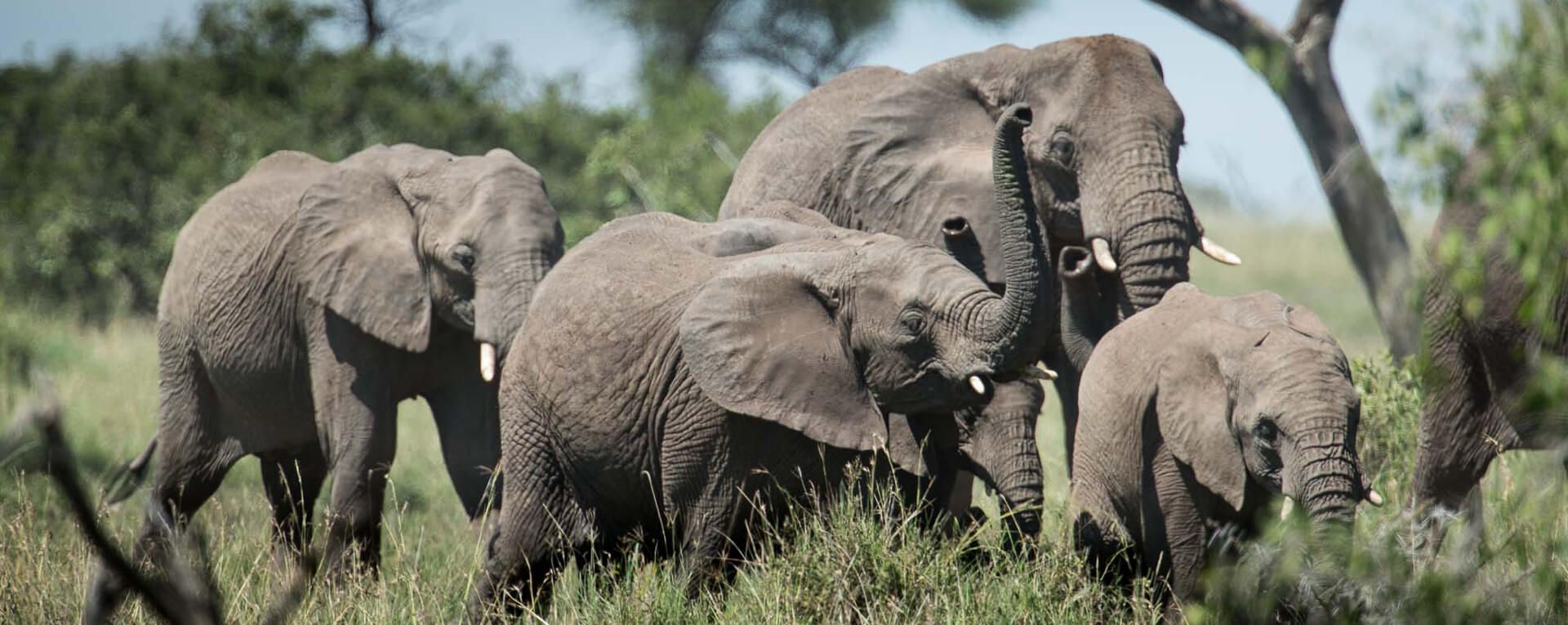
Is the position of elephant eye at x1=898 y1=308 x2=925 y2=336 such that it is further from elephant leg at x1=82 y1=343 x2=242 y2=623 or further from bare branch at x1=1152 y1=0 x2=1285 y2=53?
bare branch at x1=1152 y1=0 x2=1285 y2=53

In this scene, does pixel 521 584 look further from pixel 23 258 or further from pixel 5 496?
pixel 23 258

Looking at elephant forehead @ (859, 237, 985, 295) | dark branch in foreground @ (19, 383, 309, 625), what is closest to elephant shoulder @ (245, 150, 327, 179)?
elephant forehead @ (859, 237, 985, 295)

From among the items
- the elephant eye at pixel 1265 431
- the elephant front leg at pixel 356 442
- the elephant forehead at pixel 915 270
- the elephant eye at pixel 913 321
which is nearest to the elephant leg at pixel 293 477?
the elephant front leg at pixel 356 442

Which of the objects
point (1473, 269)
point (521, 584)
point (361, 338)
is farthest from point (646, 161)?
point (1473, 269)

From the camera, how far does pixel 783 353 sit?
5512 millimetres

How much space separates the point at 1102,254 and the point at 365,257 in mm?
2948

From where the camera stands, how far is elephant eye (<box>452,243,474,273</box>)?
7.62 m

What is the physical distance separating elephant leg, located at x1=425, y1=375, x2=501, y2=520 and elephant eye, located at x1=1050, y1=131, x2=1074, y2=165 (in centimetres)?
251

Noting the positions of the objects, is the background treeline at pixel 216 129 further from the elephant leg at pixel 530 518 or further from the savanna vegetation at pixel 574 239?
the elephant leg at pixel 530 518

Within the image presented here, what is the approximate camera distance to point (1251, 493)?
5.23m

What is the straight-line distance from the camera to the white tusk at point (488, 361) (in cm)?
720

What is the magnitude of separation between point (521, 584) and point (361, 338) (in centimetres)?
202

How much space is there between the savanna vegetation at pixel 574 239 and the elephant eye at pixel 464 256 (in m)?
0.92

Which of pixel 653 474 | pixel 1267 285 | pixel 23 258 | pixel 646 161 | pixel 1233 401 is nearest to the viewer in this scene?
pixel 1233 401
